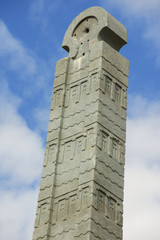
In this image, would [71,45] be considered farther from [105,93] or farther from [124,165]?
[124,165]

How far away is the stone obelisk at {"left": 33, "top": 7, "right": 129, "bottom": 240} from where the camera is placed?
18562mm

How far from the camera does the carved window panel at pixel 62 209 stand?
18898mm

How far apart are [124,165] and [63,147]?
2.03 m

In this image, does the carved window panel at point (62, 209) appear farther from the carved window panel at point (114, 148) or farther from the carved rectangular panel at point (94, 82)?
the carved rectangular panel at point (94, 82)

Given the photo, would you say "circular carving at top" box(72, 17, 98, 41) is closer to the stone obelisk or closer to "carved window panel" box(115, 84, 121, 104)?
the stone obelisk

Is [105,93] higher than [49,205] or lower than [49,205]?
higher

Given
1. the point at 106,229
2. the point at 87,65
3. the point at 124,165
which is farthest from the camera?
the point at 87,65

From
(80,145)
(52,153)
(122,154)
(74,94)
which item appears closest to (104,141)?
(80,145)

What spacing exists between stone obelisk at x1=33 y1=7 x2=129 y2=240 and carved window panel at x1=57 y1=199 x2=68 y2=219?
0.03 meters

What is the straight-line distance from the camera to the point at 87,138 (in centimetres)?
1978

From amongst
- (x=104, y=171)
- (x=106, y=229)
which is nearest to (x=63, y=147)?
(x=104, y=171)

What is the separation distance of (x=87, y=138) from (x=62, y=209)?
7.69ft

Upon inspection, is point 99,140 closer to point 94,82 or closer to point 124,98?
point 94,82

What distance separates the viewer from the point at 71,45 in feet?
75.1
